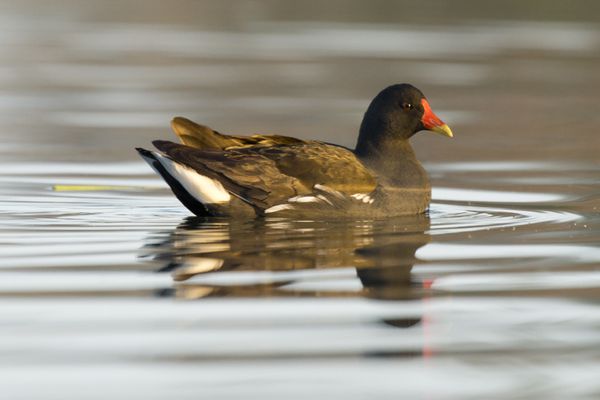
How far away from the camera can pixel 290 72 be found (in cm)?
2317

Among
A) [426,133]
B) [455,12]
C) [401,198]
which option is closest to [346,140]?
[426,133]

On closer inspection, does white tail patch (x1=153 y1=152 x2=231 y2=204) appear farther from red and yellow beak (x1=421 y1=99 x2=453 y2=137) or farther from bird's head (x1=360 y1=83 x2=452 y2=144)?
red and yellow beak (x1=421 y1=99 x2=453 y2=137)

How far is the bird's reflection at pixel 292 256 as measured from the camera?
809 centimetres

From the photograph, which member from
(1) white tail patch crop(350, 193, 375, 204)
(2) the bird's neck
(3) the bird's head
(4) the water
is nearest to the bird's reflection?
(4) the water

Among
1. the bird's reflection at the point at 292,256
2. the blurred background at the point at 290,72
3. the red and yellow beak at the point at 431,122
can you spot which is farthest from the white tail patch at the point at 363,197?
the blurred background at the point at 290,72

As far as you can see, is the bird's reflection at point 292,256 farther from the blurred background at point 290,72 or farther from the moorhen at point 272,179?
the blurred background at point 290,72

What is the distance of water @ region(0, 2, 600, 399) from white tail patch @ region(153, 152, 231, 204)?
0.17 metres

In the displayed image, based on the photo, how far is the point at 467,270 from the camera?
8773mm

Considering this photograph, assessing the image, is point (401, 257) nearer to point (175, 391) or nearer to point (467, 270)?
point (467, 270)

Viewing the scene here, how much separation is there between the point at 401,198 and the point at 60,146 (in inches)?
191

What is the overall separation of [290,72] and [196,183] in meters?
12.6

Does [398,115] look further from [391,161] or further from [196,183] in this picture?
[196,183]

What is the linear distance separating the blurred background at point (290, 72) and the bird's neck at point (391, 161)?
336 centimetres

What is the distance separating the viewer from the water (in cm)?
638
